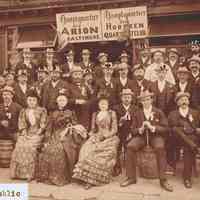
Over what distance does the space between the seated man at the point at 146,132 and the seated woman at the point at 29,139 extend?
61.6 inches

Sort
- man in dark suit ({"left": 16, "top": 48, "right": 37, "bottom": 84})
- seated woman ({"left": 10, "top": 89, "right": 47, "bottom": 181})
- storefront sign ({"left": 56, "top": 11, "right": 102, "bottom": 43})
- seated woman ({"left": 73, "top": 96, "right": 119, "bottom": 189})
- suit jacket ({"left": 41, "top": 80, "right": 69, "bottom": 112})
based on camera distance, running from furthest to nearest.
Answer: storefront sign ({"left": 56, "top": 11, "right": 102, "bottom": 43})
man in dark suit ({"left": 16, "top": 48, "right": 37, "bottom": 84})
suit jacket ({"left": 41, "top": 80, "right": 69, "bottom": 112})
seated woman ({"left": 10, "top": 89, "right": 47, "bottom": 181})
seated woman ({"left": 73, "top": 96, "right": 119, "bottom": 189})

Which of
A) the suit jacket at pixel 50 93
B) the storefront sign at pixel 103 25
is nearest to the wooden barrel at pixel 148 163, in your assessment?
the suit jacket at pixel 50 93

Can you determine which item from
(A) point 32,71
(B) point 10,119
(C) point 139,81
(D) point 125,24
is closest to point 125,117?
(C) point 139,81

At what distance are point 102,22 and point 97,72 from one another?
2790 mm

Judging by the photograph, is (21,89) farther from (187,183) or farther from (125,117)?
(187,183)

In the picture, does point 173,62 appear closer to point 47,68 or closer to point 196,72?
point 196,72

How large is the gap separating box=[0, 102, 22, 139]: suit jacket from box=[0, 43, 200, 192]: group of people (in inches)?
0.7

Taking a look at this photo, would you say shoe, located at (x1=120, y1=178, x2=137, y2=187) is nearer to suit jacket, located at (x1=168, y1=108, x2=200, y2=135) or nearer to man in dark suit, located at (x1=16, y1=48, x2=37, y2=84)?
suit jacket, located at (x1=168, y1=108, x2=200, y2=135)

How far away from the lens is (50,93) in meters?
7.84

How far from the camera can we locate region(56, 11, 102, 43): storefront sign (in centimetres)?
1071

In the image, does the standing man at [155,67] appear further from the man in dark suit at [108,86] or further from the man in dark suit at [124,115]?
the man in dark suit at [124,115]

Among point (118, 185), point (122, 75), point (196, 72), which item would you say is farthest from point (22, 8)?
point (118, 185)

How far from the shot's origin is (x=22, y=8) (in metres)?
12.8

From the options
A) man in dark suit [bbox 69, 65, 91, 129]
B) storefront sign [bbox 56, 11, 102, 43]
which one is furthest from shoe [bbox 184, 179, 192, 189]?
storefront sign [bbox 56, 11, 102, 43]
